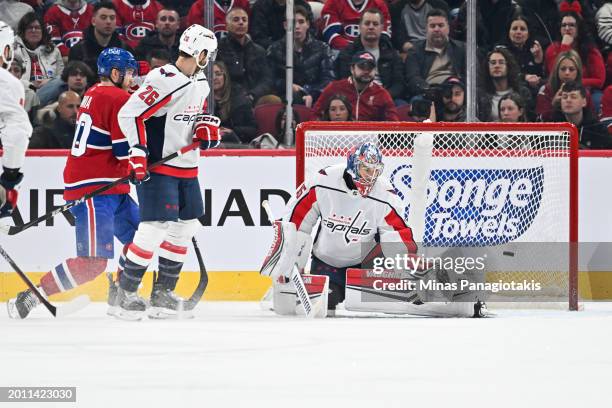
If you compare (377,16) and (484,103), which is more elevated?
(377,16)

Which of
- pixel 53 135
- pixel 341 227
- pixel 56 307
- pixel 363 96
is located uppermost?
pixel 363 96

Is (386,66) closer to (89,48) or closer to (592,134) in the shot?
(592,134)

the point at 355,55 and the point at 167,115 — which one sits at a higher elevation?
the point at 355,55

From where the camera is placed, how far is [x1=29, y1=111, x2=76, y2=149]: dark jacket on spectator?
23.0 ft

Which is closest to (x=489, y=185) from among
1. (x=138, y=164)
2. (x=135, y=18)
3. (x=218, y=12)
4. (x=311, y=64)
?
(x=311, y=64)

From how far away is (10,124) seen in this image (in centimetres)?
554

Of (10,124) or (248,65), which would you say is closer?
(10,124)

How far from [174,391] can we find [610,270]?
13.3ft

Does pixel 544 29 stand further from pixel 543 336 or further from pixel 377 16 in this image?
pixel 543 336

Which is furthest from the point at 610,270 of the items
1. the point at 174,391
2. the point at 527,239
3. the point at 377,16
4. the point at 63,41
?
the point at 174,391

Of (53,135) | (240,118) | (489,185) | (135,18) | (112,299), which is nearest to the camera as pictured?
(112,299)

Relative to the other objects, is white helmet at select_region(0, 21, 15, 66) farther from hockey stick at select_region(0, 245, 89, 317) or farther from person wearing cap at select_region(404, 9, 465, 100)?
person wearing cap at select_region(404, 9, 465, 100)

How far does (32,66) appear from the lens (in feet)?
24.9

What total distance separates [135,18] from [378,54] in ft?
4.87
